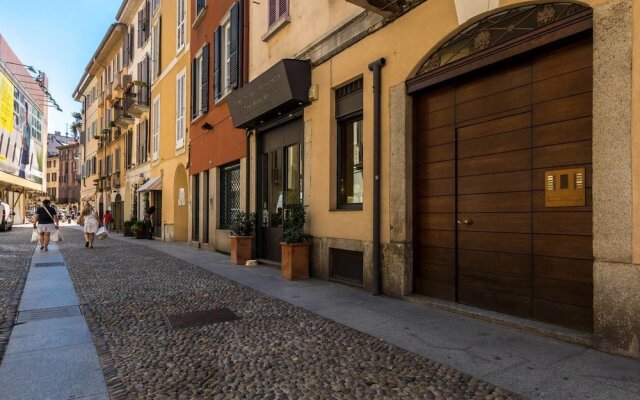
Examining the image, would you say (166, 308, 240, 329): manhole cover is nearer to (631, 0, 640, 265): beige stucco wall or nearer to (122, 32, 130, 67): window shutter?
(631, 0, 640, 265): beige stucco wall

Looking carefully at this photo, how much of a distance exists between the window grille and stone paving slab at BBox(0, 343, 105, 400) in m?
8.07

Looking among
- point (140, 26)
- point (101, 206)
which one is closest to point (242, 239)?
point (140, 26)

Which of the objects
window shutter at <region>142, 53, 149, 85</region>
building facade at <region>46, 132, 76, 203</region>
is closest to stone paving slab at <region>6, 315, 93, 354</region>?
window shutter at <region>142, 53, 149, 85</region>

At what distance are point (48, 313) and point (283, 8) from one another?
700cm

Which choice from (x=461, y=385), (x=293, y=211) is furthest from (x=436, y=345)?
(x=293, y=211)

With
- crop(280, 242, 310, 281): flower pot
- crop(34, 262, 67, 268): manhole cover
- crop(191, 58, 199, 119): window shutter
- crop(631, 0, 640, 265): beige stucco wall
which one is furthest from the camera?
crop(191, 58, 199, 119): window shutter

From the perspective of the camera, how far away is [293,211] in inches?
302

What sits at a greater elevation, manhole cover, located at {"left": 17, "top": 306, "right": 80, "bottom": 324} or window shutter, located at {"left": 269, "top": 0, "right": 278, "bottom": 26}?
window shutter, located at {"left": 269, "top": 0, "right": 278, "bottom": 26}

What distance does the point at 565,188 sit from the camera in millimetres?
4070

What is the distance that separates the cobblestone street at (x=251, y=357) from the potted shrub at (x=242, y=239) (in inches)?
140

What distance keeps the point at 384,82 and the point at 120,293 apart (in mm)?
4841

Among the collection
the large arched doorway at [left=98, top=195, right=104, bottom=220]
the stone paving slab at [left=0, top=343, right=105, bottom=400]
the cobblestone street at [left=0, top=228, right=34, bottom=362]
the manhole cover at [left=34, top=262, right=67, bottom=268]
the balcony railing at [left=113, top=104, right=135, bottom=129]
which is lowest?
the manhole cover at [left=34, top=262, right=67, bottom=268]

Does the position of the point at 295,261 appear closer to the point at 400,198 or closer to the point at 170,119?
the point at 400,198

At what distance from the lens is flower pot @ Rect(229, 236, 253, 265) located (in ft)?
31.7
